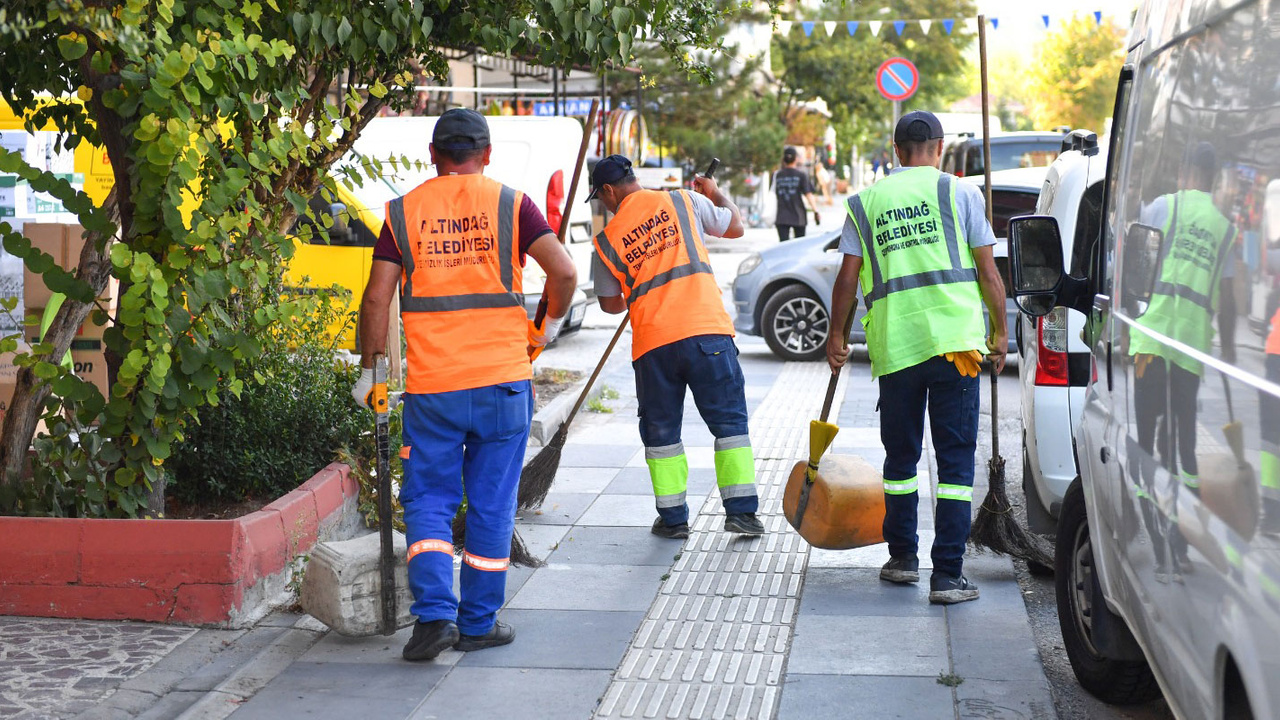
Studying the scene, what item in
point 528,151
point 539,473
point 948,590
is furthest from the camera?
point 528,151

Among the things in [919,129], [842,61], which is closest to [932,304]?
[919,129]

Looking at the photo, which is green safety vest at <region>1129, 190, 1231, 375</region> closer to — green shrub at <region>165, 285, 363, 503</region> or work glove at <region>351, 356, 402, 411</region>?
work glove at <region>351, 356, 402, 411</region>

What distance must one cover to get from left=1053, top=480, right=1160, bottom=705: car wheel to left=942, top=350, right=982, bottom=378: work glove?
74cm

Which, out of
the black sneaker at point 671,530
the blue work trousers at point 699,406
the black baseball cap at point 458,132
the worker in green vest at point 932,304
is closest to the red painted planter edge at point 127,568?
the black baseball cap at point 458,132

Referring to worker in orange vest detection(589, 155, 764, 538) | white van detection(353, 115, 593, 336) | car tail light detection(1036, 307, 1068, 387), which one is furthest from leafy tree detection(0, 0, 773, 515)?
white van detection(353, 115, 593, 336)

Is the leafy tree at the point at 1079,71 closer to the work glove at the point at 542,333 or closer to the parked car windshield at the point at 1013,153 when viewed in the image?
the parked car windshield at the point at 1013,153

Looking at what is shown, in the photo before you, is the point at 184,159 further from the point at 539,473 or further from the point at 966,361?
the point at 966,361

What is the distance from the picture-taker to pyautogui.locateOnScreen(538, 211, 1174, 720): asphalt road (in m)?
4.37

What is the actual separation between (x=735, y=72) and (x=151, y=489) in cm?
2483

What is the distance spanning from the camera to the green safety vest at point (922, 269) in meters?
5.23

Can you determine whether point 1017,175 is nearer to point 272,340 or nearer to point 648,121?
point 272,340

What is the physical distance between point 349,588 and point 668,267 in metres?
2.16

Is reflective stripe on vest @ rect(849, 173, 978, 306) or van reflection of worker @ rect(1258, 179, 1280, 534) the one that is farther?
reflective stripe on vest @ rect(849, 173, 978, 306)

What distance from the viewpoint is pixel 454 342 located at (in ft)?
15.3
